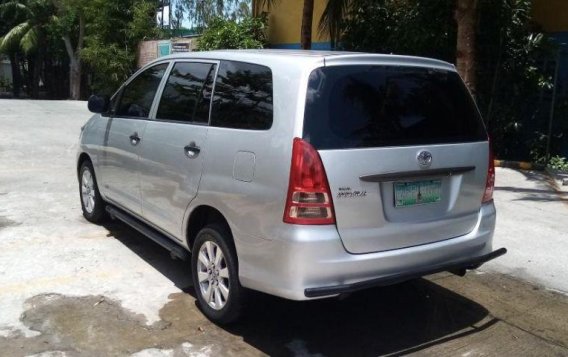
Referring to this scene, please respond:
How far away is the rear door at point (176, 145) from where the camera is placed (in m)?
4.25

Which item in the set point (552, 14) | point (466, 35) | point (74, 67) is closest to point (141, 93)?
point (466, 35)

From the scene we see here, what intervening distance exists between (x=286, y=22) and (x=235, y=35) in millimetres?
1686

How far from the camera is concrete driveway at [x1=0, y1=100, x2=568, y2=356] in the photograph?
12.7 ft

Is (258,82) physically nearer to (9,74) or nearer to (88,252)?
(88,252)

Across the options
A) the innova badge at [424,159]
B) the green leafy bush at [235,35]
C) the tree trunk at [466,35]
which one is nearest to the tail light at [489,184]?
the innova badge at [424,159]

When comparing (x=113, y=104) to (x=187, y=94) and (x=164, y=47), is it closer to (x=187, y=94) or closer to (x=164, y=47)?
(x=187, y=94)

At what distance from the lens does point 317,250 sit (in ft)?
11.1

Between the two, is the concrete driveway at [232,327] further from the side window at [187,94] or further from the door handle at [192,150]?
the side window at [187,94]

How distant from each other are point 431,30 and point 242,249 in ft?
28.1

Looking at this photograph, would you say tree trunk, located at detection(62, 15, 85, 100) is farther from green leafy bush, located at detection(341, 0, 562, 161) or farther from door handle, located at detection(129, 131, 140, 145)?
door handle, located at detection(129, 131, 140, 145)

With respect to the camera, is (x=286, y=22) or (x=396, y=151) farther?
(x=286, y=22)

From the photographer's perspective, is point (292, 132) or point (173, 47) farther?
point (173, 47)

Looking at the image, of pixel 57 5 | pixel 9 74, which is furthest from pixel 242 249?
pixel 9 74

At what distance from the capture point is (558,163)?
10.3 meters
